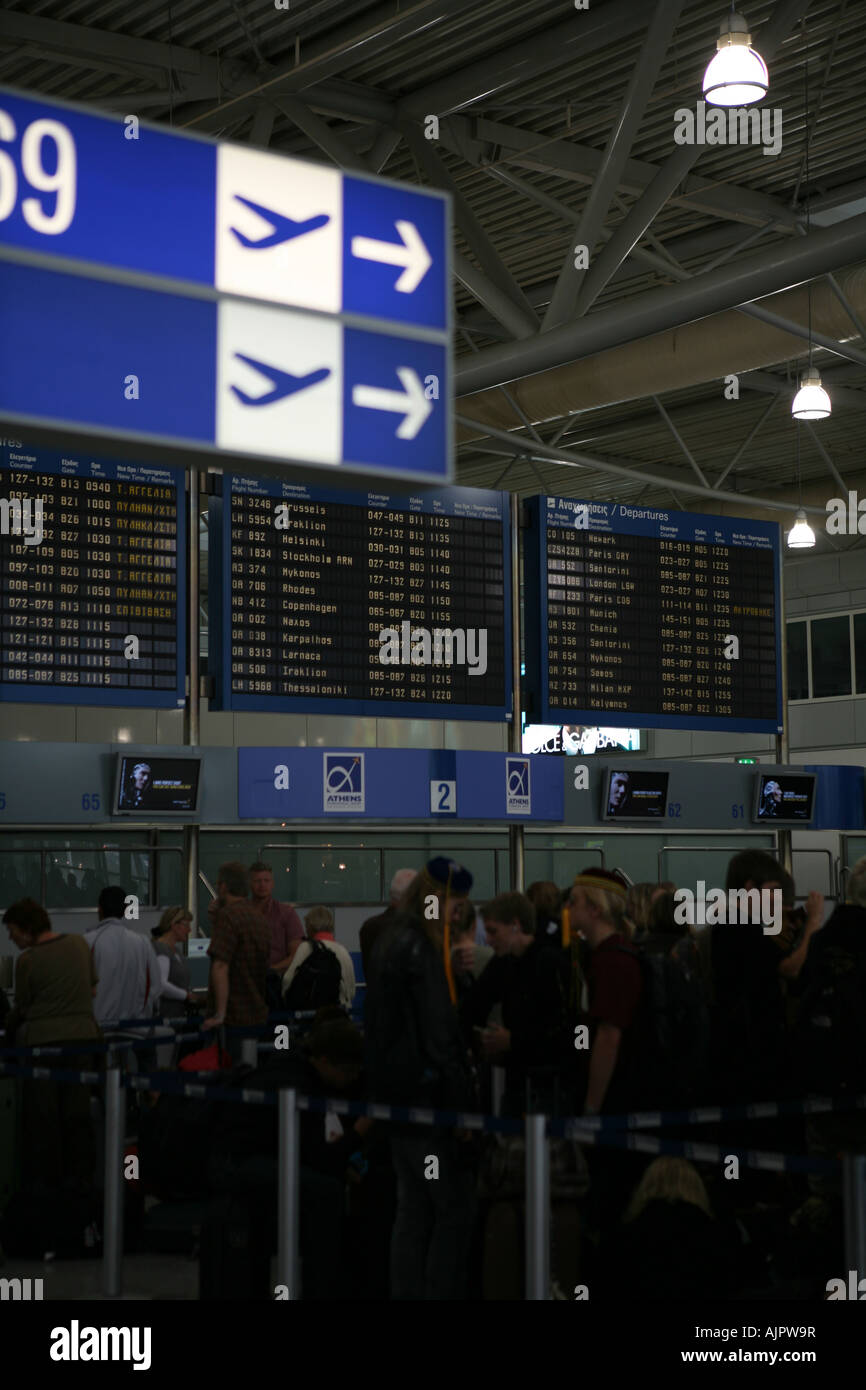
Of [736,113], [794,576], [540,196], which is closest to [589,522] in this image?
[540,196]

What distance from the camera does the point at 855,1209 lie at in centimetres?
402

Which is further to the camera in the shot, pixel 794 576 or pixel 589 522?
pixel 794 576

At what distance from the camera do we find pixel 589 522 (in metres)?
11.9

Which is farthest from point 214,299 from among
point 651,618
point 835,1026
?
point 651,618

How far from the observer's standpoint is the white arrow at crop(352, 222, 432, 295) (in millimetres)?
4102

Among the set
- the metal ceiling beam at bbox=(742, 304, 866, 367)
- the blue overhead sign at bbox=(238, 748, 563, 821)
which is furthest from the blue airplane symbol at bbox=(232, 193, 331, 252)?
the metal ceiling beam at bbox=(742, 304, 866, 367)

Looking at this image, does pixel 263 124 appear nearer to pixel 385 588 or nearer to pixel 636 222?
pixel 636 222

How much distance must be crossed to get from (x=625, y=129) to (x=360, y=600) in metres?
3.41

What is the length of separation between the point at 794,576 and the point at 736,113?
549 inches

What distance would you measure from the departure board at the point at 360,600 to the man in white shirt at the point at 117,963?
216 centimetres

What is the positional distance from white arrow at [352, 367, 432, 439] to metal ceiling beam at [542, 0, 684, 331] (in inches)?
235

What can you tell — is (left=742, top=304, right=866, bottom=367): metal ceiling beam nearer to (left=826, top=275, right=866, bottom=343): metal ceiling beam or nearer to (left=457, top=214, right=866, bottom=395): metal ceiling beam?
(left=826, top=275, right=866, bottom=343): metal ceiling beam

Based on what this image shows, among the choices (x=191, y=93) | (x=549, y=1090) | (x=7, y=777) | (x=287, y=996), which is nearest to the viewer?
(x=549, y=1090)
